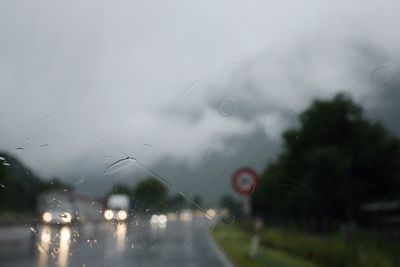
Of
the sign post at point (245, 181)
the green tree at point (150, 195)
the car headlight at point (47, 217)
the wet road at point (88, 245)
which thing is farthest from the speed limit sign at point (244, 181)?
the car headlight at point (47, 217)

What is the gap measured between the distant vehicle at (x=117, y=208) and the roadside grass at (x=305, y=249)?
50.1 inches

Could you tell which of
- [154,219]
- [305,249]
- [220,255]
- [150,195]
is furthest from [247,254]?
[150,195]

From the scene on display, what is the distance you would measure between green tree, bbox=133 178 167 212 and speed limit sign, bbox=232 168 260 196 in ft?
3.45

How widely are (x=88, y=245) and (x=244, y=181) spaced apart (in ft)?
7.50

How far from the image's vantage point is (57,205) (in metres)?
8.70

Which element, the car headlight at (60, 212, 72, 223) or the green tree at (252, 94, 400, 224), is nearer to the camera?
the green tree at (252, 94, 400, 224)

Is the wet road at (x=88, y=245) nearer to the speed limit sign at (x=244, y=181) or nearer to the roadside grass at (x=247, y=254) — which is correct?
the speed limit sign at (x=244, y=181)

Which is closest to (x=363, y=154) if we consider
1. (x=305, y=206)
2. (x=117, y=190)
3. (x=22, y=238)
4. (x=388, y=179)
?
(x=388, y=179)

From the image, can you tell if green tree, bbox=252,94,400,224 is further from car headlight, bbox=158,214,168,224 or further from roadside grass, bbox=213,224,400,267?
car headlight, bbox=158,214,168,224

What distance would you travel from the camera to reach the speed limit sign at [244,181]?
8.94 metres

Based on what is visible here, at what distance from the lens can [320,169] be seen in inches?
324

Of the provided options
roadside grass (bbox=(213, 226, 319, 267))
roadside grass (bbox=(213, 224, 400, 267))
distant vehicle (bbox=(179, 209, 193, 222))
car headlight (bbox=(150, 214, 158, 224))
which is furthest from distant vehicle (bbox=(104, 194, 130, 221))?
roadside grass (bbox=(213, 226, 319, 267))

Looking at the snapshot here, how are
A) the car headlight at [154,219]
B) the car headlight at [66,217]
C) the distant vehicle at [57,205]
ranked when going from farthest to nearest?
the car headlight at [154,219] → the car headlight at [66,217] → the distant vehicle at [57,205]

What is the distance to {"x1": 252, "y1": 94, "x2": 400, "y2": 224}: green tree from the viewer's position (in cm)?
797
